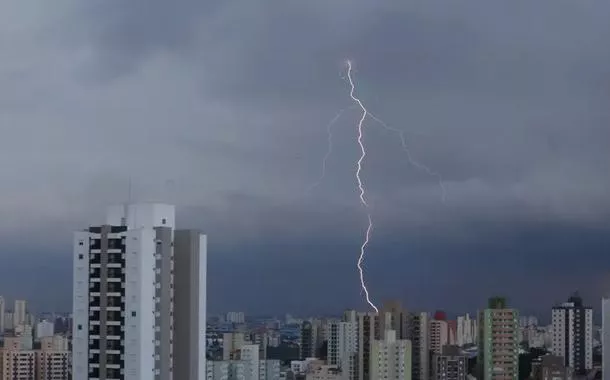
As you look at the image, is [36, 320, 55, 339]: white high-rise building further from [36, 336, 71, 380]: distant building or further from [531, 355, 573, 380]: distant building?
[531, 355, 573, 380]: distant building

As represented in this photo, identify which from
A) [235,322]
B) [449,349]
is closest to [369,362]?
[449,349]

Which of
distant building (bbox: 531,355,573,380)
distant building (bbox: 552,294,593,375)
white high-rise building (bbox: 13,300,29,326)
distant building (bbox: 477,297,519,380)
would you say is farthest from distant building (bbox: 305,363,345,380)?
white high-rise building (bbox: 13,300,29,326)

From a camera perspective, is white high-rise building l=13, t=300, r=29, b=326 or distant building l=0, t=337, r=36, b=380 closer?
white high-rise building l=13, t=300, r=29, b=326

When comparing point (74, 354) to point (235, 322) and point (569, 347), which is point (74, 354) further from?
point (569, 347)

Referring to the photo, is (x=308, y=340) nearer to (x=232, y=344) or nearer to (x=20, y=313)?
(x=232, y=344)

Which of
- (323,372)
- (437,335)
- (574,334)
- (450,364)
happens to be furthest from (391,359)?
(574,334)
